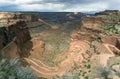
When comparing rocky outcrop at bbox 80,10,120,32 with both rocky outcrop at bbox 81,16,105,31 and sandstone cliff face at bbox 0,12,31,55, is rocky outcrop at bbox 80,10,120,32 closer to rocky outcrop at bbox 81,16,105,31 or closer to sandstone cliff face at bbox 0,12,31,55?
rocky outcrop at bbox 81,16,105,31

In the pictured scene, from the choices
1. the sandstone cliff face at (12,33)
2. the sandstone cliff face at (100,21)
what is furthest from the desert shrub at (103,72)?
the sandstone cliff face at (100,21)

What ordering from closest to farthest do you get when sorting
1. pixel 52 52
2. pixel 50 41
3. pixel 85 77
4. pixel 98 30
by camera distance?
pixel 85 77 < pixel 98 30 < pixel 52 52 < pixel 50 41

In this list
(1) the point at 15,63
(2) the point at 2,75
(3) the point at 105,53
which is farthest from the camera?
(3) the point at 105,53

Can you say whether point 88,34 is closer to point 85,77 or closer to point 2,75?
point 85,77

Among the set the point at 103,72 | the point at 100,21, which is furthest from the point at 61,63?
the point at 103,72

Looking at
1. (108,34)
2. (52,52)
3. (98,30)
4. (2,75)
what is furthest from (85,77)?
(52,52)

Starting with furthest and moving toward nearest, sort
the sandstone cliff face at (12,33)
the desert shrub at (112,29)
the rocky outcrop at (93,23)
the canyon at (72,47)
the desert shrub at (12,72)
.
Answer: the rocky outcrop at (93,23) < the desert shrub at (112,29) < the sandstone cliff face at (12,33) < the canyon at (72,47) < the desert shrub at (12,72)

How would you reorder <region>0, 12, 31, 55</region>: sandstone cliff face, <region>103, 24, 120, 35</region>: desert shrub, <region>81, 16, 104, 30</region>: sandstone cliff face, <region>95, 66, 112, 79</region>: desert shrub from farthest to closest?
1. <region>81, 16, 104, 30</region>: sandstone cliff face
2. <region>103, 24, 120, 35</region>: desert shrub
3. <region>0, 12, 31, 55</region>: sandstone cliff face
4. <region>95, 66, 112, 79</region>: desert shrub

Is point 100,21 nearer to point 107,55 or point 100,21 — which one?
point 100,21

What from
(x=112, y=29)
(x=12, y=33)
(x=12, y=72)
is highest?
(x=12, y=72)

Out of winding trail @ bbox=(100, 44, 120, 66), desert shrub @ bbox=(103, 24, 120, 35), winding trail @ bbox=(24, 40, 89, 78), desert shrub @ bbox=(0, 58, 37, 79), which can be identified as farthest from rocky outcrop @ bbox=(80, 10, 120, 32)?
desert shrub @ bbox=(0, 58, 37, 79)

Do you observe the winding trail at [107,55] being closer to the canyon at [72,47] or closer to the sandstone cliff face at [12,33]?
the canyon at [72,47]
